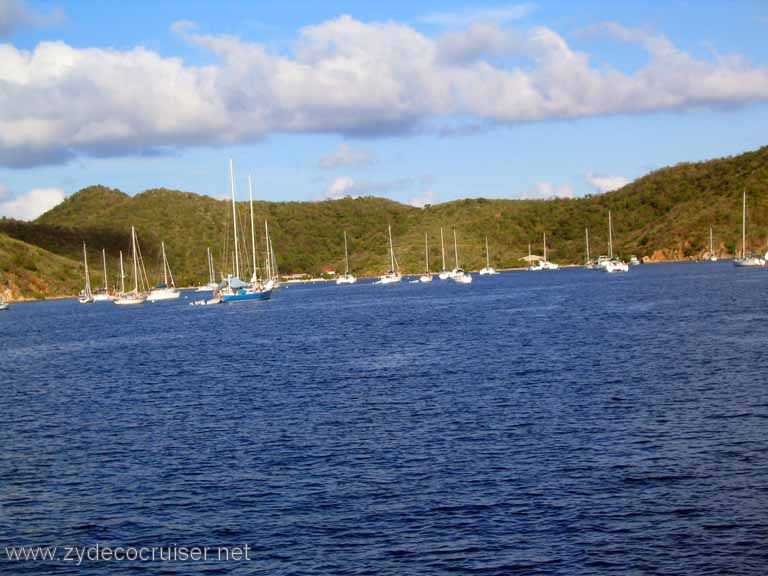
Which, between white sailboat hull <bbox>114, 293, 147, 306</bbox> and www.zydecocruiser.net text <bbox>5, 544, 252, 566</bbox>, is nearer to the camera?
www.zydecocruiser.net text <bbox>5, 544, 252, 566</bbox>

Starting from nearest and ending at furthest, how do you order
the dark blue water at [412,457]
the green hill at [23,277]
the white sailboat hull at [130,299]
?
1. the dark blue water at [412,457]
2. the white sailboat hull at [130,299]
3. the green hill at [23,277]

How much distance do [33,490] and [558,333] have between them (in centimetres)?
4225

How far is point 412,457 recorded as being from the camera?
26.3m

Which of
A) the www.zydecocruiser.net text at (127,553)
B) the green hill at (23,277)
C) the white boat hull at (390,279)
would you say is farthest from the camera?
the green hill at (23,277)

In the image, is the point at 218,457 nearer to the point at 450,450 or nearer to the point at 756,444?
the point at 450,450

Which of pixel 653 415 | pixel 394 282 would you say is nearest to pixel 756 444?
pixel 653 415

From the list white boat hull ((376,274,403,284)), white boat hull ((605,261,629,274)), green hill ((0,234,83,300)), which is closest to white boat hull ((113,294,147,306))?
green hill ((0,234,83,300))

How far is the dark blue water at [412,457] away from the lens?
1908 cm

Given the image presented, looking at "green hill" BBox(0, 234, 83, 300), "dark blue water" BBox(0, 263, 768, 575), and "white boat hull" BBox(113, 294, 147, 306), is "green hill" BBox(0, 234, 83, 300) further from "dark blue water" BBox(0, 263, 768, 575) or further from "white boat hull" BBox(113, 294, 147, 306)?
"dark blue water" BBox(0, 263, 768, 575)

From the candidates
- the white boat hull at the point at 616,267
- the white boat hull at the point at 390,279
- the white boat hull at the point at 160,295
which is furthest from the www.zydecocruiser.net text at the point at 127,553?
the white boat hull at the point at 390,279

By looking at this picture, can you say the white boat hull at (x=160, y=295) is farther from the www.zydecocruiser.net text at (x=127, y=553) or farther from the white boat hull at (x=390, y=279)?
the www.zydecocruiser.net text at (x=127, y=553)

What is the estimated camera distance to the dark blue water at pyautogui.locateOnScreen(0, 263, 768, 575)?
1908 cm

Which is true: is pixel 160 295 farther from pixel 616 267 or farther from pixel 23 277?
pixel 616 267

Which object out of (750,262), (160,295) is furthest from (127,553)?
(750,262)
